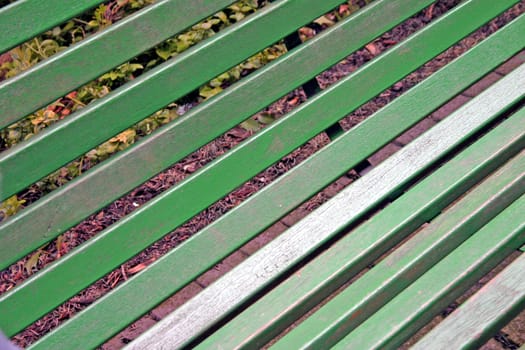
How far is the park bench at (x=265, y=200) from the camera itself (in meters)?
1.85

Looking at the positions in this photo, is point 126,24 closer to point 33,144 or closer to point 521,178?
point 33,144

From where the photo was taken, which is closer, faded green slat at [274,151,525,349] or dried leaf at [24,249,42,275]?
faded green slat at [274,151,525,349]

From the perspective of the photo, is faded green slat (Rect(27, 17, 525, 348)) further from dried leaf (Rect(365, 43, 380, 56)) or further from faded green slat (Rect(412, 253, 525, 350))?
dried leaf (Rect(365, 43, 380, 56))

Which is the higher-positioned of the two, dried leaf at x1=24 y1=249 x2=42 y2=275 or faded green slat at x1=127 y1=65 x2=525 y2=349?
faded green slat at x1=127 y1=65 x2=525 y2=349

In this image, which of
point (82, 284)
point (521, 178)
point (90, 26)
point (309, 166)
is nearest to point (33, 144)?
point (82, 284)

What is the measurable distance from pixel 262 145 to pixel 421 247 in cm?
46

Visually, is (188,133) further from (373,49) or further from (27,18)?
(373,49)

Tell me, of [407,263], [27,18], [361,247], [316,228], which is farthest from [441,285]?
[27,18]

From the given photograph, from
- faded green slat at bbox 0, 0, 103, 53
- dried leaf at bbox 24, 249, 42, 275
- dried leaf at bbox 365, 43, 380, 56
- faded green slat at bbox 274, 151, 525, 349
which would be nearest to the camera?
faded green slat at bbox 0, 0, 103, 53

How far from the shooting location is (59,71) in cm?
184

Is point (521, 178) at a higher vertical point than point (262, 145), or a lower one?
lower

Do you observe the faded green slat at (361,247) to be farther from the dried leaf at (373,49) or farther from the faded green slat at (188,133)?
the dried leaf at (373,49)

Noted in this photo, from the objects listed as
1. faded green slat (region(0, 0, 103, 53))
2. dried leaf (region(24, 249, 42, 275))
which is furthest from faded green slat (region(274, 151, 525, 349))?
dried leaf (region(24, 249, 42, 275))

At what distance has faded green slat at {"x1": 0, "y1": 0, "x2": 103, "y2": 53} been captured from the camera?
1.76 meters
